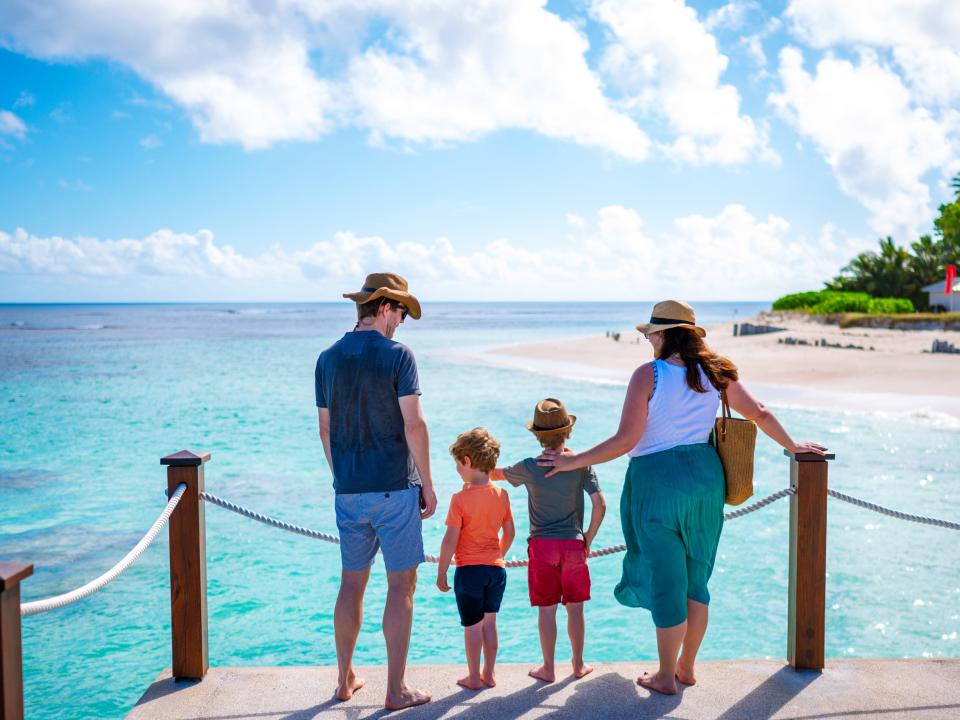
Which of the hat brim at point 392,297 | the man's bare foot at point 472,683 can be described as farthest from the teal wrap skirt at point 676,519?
the hat brim at point 392,297

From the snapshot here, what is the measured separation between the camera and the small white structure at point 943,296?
44.9 meters

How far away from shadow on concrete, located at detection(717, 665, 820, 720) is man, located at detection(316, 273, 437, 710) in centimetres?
147

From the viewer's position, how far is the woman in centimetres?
345

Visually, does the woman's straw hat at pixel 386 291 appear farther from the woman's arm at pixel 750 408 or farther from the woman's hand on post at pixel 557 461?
the woman's arm at pixel 750 408

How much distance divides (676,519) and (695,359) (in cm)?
74

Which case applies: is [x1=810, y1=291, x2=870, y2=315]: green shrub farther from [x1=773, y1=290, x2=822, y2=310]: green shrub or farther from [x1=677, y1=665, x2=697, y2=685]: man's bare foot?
[x1=677, y1=665, x2=697, y2=685]: man's bare foot

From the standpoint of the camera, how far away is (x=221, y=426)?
63.6 feet

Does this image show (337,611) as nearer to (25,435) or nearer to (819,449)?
(819,449)

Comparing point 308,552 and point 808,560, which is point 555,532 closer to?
point 808,560

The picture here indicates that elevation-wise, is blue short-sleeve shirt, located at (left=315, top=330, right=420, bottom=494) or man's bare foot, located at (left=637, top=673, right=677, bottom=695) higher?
blue short-sleeve shirt, located at (left=315, top=330, right=420, bottom=494)

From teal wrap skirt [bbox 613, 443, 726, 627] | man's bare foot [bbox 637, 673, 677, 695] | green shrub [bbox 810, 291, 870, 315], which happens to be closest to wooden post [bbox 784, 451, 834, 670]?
teal wrap skirt [bbox 613, 443, 726, 627]

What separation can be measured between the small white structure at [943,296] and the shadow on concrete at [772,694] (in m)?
48.3

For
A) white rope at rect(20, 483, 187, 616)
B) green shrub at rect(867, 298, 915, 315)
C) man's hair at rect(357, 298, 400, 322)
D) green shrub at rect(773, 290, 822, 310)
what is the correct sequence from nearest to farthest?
white rope at rect(20, 483, 187, 616)
man's hair at rect(357, 298, 400, 322)
green shrub at rect(867, 298, 915, 315)
green shrub at rect(773, 290, 822, 310)

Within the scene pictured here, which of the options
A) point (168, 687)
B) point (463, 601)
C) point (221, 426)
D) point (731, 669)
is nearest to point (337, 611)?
point (463, 601)
